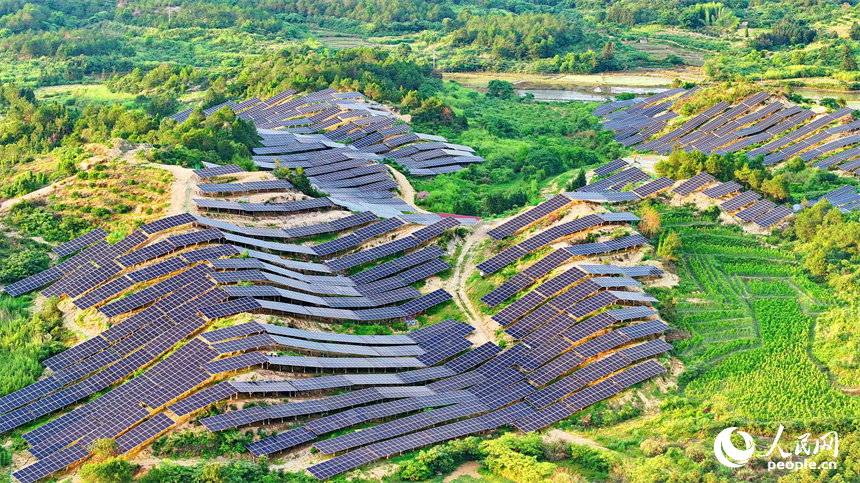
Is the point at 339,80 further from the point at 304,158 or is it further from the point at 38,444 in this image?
the point at 38,444

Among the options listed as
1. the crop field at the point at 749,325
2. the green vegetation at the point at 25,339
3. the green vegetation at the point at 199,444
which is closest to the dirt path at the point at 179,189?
the green vegetation at the point at 25,339

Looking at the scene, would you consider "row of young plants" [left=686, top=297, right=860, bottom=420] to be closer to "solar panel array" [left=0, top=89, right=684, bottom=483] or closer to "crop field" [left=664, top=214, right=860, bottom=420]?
"crop field" [left=664, top=214, right=860, bottom=420]

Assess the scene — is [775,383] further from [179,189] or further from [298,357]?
[179,189]

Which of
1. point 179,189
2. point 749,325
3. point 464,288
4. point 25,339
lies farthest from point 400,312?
point 25,339

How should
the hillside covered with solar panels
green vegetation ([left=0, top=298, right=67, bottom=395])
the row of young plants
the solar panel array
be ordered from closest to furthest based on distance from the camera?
the hillside covered with solar panels < the solar panel array < the row of young plants < green vegetation ([left=0, top=298, right=67, bottom=395])

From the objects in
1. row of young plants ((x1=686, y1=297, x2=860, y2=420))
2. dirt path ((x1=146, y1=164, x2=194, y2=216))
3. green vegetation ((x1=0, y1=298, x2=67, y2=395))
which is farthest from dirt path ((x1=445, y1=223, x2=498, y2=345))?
green vegetation ((x1=0, y1=298, x2=67, y2=395))

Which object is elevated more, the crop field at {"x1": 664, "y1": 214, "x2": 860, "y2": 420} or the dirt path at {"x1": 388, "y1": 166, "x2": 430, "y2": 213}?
the dirt path at {"x1": 388, "y1": 166, "x2": 430, "y2": 213}
